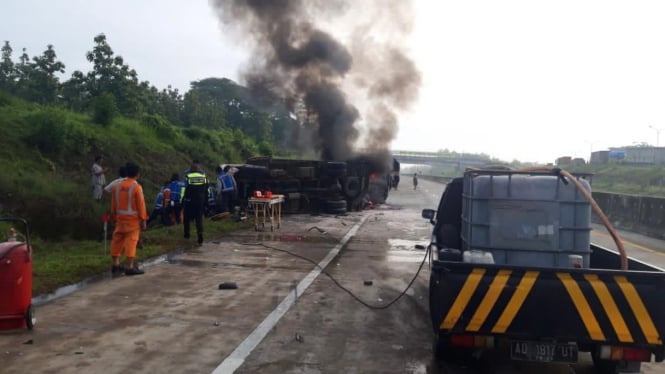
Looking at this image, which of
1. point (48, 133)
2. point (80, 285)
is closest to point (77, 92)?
point (48, 133)

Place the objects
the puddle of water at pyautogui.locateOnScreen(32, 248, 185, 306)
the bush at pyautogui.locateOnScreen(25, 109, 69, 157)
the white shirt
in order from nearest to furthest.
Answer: the puddle of water at pyautogui.locateOnScreen(32, 248, 185, 306) < the white shirt < the bush at pyautogui.locateOnScreen(25, 109, 69, 157)

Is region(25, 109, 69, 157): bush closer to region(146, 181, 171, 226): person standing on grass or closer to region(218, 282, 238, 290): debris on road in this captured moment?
region(146, 181, 171, 226): person standing on grass

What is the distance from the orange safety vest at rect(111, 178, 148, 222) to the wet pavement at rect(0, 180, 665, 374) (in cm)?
93

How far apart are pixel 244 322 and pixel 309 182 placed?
15.5 metres

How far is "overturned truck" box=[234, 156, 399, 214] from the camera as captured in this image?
20.4 meters

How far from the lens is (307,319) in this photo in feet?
21.9

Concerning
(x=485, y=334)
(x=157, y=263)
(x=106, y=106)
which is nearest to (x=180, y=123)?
(x=106, y=106)

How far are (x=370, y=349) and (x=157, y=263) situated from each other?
552 centimetres

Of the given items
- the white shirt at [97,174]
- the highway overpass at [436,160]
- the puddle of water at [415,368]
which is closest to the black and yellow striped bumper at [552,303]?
the puddle of water at [415,368]

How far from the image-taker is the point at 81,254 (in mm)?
10648

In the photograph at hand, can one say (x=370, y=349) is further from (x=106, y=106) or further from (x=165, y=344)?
(x=106, y=106)

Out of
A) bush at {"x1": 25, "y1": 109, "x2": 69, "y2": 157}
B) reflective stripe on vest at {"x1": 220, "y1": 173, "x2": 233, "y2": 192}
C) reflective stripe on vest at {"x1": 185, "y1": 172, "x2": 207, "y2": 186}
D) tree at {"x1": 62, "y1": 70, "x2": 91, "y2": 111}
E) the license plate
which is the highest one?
tree at {"x1": 62, "y1": 70, "x2": 91, "y2": 111}

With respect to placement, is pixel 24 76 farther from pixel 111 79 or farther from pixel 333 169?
pixel 333 169

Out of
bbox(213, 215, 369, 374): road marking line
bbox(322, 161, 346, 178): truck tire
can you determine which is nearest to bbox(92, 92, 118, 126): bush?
bbox(322, 161, 346, 178): truck tire
